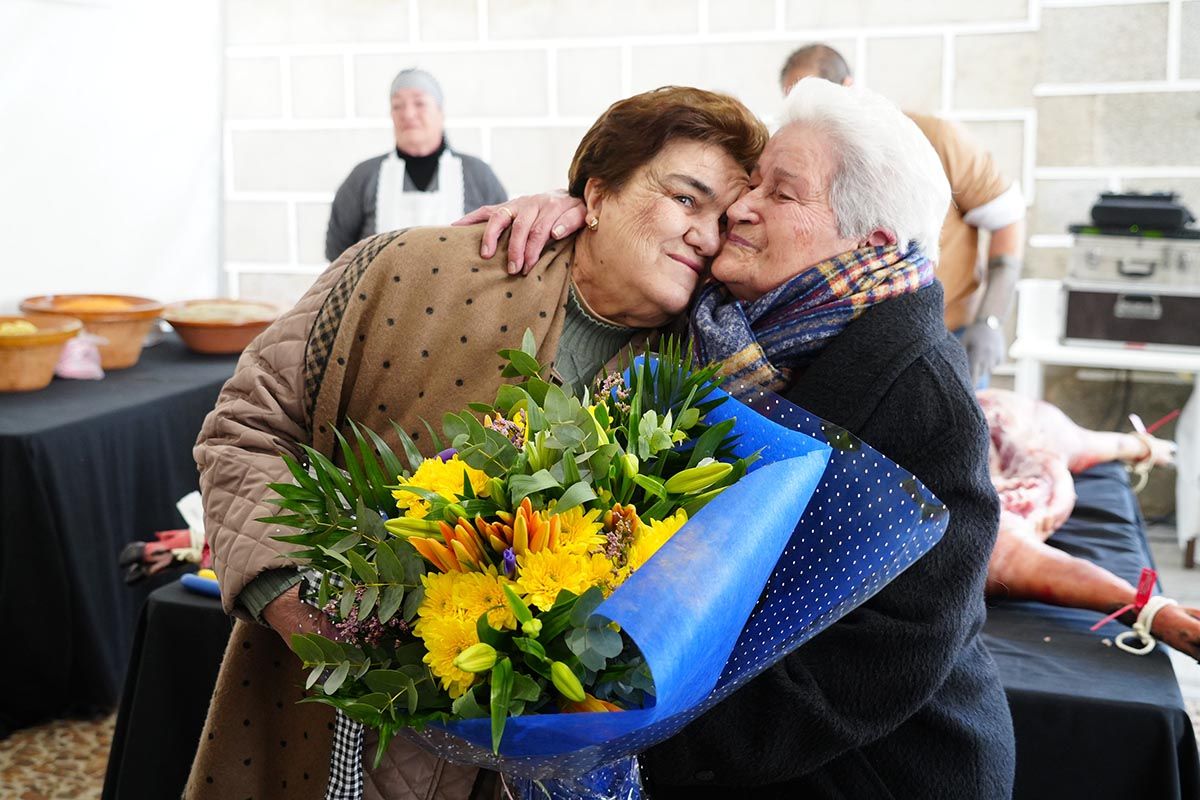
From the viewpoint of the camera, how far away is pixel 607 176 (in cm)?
148

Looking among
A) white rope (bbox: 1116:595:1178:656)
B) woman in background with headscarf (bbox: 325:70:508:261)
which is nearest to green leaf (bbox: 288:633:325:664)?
white rope (bbox: 1116:595:1178:656)

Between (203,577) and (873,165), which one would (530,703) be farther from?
(203,577)

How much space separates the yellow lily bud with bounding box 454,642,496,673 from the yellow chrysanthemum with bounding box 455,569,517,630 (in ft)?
0.07

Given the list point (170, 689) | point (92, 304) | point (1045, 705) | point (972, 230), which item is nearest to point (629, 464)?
point (1045, 705)

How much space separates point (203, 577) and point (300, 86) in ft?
13.0

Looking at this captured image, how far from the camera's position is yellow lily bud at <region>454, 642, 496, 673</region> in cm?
79

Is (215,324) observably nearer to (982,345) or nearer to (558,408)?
(982,345)

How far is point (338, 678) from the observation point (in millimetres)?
882

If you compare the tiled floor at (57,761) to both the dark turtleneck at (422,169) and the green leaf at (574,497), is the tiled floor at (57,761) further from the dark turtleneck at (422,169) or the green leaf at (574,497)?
the dark turtleneck at (422,169)

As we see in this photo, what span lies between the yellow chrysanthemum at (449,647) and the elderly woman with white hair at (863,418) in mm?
400

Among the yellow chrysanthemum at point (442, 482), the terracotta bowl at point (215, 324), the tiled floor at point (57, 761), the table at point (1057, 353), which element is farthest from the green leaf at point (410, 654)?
the table at point (1057, 353)

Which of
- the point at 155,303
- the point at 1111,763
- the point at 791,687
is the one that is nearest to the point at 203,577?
the point at 791,687

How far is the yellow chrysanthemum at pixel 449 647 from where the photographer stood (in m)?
0.82

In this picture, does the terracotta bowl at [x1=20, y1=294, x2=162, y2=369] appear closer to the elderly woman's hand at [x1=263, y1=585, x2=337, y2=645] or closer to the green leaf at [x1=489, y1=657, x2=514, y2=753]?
the elderly woman's hand at [x1=263, y1=585, x2=337, y2=645]
